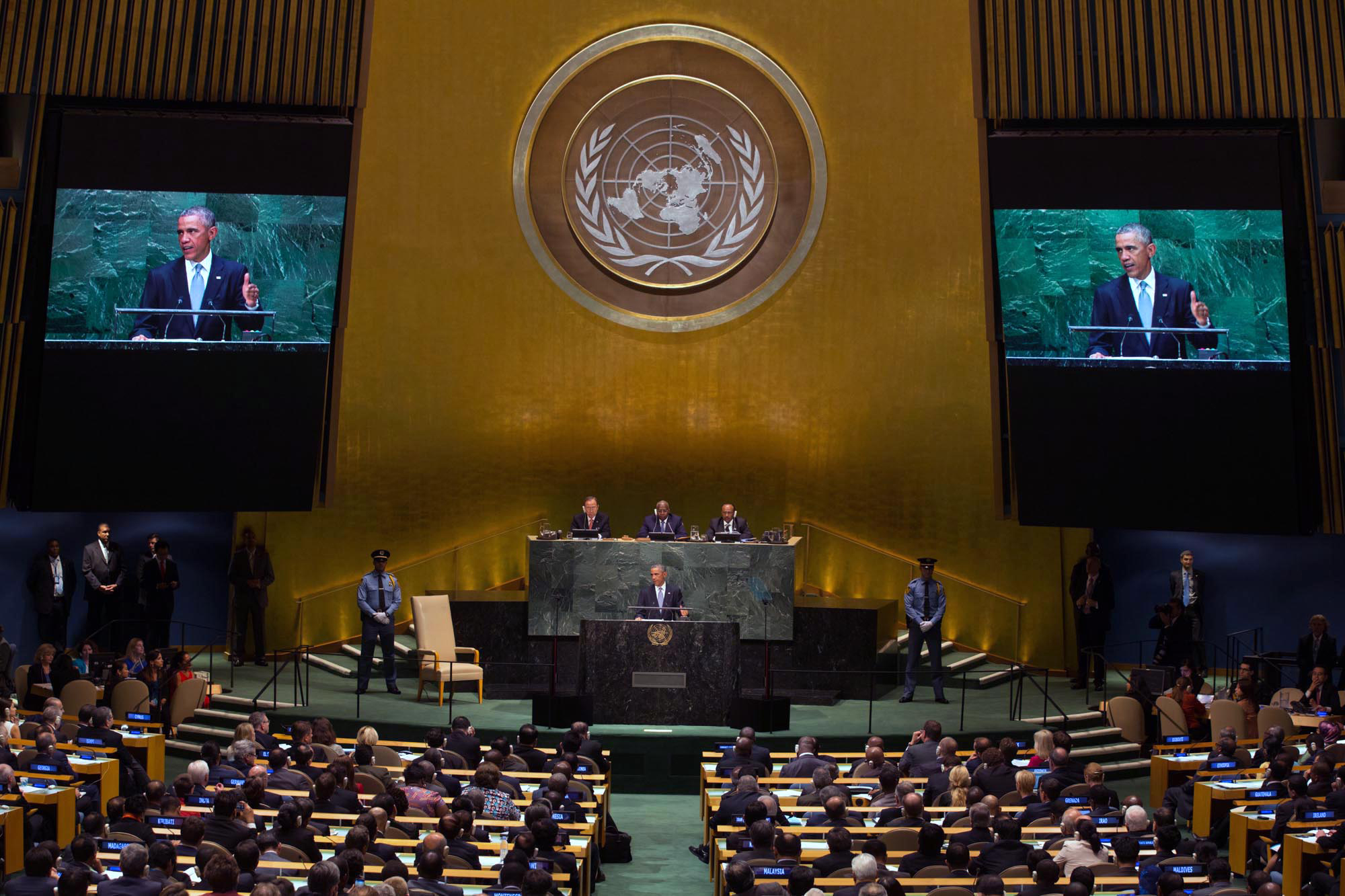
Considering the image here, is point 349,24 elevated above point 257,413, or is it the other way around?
point 349,24

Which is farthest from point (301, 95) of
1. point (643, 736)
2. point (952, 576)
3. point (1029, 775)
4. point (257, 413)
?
point (1029, 775)

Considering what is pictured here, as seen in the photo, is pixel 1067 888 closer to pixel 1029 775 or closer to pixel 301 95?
pixel 1029 775

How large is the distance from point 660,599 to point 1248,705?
4.94 metres

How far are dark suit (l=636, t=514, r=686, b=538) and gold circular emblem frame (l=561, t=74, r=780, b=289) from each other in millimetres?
2901

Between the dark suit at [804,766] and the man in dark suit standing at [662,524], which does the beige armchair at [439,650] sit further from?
the dark suit at [804,766]

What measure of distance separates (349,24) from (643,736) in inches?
293

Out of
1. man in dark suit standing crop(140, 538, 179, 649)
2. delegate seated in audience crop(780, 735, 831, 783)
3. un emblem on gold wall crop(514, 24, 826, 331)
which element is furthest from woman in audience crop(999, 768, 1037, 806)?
man in dark suit standing crop(140, 538, 179, 649)

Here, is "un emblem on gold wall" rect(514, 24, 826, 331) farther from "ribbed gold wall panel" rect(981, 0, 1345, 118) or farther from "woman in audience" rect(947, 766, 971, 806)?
"woman in audience" rect(947, 766, 971, 806)

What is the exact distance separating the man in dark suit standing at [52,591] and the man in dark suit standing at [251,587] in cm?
150

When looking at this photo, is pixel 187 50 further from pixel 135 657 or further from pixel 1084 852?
pixel 1084 852

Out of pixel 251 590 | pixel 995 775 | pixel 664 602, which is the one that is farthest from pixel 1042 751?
pixel 251 590

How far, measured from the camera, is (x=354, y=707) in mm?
13383

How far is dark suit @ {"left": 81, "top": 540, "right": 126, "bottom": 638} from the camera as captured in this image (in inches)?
587

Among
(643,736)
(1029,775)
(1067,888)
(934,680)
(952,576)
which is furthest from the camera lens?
(952,576)
